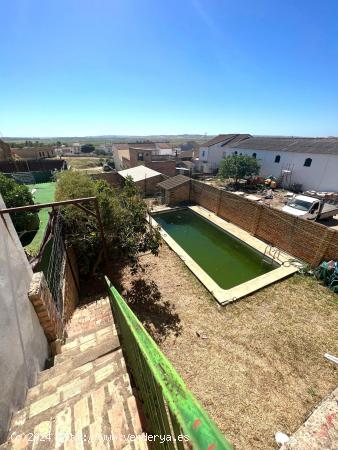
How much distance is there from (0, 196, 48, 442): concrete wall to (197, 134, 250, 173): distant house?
31653 millimetres

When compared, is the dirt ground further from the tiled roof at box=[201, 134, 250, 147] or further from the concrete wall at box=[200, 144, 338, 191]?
the tiled roof at box=[201, 134, 250, 147]

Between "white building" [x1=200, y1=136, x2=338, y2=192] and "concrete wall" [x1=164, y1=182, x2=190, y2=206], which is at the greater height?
"white building" [x1=200, y1=136, x2=338, y2=192]

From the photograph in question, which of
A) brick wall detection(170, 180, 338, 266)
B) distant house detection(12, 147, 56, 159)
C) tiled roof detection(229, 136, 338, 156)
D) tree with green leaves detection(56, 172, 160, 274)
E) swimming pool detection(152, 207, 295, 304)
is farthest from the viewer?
distant house detection(12, 147, 56, 159)

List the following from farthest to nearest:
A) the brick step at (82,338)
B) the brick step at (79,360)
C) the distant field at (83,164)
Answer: the distant field at (83,164) → the brick step at (82,338) → the brick step at (79,360)

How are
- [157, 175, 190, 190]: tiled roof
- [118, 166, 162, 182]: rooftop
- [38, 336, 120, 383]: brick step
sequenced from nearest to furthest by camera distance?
[38, 336, 120, 383]: brick step < [157, 175, 190, 190]: tiled roof < [118, 166, 162, 182]: rooftop

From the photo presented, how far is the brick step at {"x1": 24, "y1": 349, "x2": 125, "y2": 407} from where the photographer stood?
8.58 ft

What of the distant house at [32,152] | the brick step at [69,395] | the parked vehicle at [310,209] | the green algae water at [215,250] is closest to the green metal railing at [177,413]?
the brick step at [69,395]

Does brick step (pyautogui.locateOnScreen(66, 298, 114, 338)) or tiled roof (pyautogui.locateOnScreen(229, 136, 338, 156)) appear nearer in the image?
brick step (pyautogui.locateOnScreen(66, 298, 114, 338))

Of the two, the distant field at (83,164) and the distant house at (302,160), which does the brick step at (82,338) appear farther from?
the distant field at (83,164)

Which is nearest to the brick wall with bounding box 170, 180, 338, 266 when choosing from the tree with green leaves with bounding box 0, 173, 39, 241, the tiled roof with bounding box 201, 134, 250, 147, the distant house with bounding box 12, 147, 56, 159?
the tree with green leaves with bounding box 0, 173, 39, 241

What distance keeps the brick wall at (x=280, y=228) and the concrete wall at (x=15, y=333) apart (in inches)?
413

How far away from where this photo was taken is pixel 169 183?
1859 centimetres

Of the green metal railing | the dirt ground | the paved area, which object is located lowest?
the dirt ground

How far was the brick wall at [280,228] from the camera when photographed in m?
8.68
